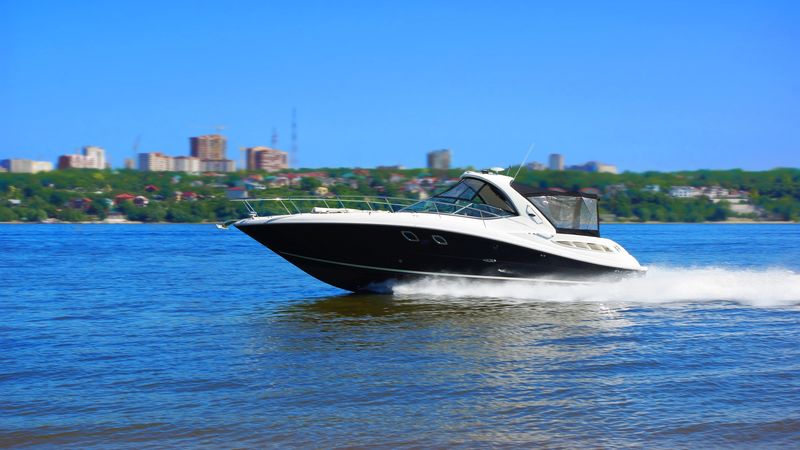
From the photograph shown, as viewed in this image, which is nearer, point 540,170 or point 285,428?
point 285,428

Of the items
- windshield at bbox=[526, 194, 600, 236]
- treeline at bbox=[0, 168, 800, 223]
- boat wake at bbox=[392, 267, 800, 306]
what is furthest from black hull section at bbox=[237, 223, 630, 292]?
treeline at bbox=[0, 168, 800, 223]

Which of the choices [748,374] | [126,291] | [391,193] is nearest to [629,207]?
Result: [391,193]

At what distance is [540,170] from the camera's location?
90875mm

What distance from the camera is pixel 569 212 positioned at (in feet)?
63.0

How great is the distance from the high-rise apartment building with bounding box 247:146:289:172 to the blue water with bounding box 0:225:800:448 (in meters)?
160

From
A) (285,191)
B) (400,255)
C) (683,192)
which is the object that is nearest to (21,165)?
(285,191)

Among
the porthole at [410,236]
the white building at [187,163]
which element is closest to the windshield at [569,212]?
the porthole at [410,236]

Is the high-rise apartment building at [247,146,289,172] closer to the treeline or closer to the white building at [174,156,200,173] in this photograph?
the white building at [174,156,200,173]

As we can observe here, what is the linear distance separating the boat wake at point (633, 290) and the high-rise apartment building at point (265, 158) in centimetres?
16186

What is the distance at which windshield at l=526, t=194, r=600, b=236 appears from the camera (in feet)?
62.0

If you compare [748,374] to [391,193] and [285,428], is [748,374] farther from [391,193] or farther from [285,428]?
[391,193]

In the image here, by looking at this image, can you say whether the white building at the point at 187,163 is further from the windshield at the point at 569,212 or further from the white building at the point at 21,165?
the windshield at the point at 569,212

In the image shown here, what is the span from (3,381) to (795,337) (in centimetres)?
1187

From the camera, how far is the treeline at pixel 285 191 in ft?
308
